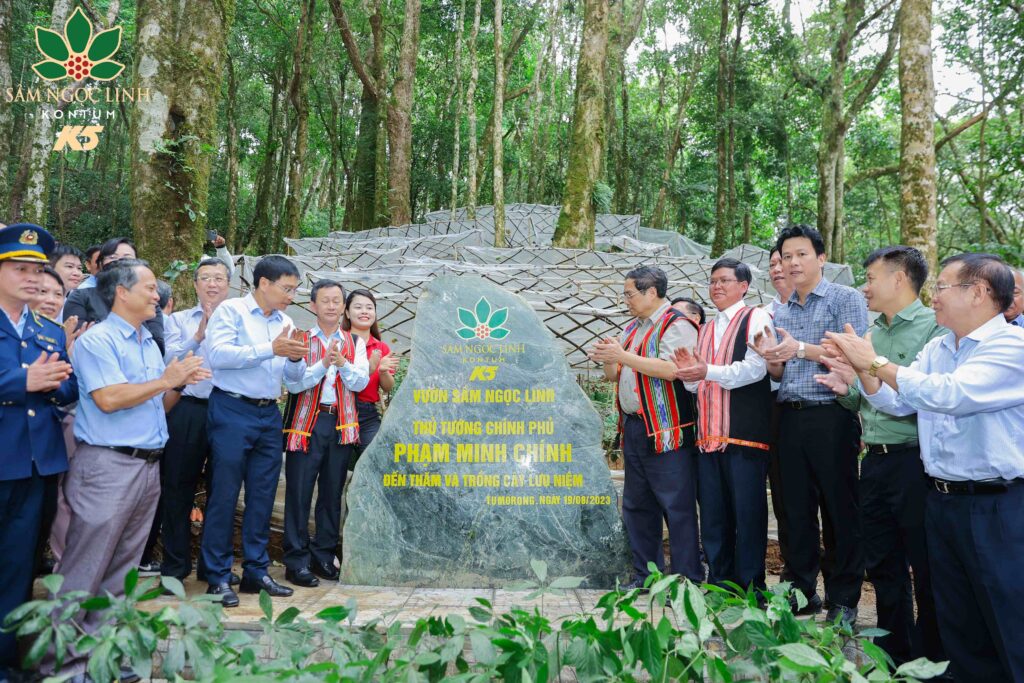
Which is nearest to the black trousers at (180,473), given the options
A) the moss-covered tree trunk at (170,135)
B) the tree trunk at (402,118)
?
the moss-covered tree trunk at (170,135)

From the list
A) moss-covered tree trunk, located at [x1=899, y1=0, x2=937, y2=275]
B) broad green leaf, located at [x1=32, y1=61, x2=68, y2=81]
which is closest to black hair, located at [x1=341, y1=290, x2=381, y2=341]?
moss-covered tree trunk, located at [x1=899, y1=0, x2=937, y2=275]

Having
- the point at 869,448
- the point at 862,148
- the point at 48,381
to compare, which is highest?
the point at 862,148

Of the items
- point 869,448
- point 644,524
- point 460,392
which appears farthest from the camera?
point 460,392

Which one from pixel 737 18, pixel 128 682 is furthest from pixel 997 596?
pixel 737 18

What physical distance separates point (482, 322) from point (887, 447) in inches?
81.9

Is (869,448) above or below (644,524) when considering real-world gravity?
above

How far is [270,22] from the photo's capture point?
15.8 m

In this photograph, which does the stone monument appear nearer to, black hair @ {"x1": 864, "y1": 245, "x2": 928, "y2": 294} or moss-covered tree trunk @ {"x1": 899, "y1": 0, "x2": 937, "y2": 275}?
black hair @ {"x1": 864, "y1": 245, "x2": 928, "y2": 294}

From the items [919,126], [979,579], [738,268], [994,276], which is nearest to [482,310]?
[738,268]

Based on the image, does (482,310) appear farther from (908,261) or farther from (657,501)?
(908,261)

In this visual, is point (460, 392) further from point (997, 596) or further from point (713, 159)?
point (713, 159)

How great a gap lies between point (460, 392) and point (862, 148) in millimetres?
15408

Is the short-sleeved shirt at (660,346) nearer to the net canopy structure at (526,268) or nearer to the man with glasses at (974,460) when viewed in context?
the man with glasses at (974,460)

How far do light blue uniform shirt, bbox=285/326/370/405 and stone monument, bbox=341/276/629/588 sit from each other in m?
0.23
